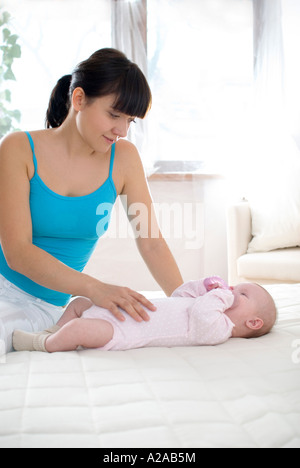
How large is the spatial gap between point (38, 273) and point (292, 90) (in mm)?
3236

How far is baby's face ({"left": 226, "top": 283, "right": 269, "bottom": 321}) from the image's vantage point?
131 centimetres

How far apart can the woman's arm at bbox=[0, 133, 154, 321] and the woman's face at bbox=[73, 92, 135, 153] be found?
0.57 ft

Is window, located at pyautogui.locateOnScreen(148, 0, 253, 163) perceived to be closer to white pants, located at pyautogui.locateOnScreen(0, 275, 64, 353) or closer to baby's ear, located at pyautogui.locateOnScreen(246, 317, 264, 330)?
white pants, located at pyautogui.locateOnScreen(0, 275, 64, 353)

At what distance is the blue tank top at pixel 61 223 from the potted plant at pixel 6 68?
2317 mm

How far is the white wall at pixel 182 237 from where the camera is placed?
376 centimetres

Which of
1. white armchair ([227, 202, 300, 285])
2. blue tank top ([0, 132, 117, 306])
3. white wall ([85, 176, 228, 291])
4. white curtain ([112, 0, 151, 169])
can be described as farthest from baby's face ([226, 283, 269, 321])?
white curtain ([112, 0, 151, 169])

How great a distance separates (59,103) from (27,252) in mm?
553

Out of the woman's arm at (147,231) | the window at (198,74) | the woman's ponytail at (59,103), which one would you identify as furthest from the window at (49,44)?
the woman's arm at (147,231)

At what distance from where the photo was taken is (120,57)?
1420mm

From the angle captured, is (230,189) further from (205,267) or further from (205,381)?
(205,381)

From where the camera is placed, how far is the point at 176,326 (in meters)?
1.23

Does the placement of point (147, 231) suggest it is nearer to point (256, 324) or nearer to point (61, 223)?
point (61, 223)

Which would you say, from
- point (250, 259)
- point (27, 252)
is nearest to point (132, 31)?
point (250, 259)
